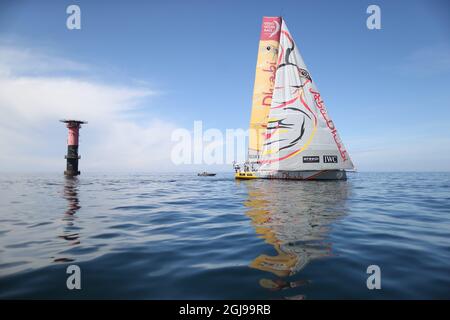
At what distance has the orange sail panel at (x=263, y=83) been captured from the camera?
3366 centimetres

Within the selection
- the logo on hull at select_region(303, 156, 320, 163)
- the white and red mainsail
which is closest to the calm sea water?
the logo on hull at select_region(303, 156, 320, 163)

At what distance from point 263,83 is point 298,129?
1064cm

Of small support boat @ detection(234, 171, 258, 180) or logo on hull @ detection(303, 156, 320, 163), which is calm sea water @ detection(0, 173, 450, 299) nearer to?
logo on hull @ detection(303, 156, 320, 163)

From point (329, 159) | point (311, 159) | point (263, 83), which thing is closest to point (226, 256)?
point (311, 159)

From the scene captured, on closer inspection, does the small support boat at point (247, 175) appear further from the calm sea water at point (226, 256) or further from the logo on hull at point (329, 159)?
the calm sea water at point (226, 256)

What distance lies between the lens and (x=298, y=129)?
26.8 m

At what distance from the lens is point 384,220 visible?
7672 mm

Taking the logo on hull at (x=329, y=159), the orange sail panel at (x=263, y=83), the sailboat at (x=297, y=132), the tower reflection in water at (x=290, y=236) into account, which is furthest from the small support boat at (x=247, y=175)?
the tower reflection in water at (x=290, y=236)

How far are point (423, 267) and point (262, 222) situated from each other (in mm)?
3966

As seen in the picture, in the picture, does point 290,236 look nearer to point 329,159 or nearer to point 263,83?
point 329,159
